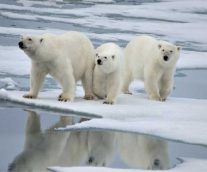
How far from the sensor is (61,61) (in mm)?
7035

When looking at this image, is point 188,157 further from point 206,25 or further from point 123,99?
point 206,25

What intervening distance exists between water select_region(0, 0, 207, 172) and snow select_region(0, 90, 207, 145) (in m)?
0.14

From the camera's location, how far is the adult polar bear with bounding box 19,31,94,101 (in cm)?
692

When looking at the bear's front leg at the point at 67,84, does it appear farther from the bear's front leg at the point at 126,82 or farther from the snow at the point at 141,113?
the bear's front leg at the point at 126,82

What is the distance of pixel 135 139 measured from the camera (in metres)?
5.70

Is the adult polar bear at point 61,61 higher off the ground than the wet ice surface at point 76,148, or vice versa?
the adult polar bear at point 61,61

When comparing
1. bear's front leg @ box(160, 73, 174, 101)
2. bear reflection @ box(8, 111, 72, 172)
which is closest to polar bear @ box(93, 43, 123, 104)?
bear's front leg @ box(160, 73, 174, 101)

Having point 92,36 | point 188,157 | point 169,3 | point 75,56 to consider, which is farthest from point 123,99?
point 169,3

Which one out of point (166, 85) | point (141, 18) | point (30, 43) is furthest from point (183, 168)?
point (141, 18)

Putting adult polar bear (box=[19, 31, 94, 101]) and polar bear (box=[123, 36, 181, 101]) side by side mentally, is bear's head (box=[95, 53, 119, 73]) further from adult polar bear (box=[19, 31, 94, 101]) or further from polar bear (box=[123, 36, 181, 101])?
polar bear (box=[123, 36, 181, 101])

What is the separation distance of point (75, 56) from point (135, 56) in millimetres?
1075

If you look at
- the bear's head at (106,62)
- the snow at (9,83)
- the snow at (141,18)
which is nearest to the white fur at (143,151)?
the bear's head at (106,62)

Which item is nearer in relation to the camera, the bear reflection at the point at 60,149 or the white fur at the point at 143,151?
the bear reflection at the point at 60,149

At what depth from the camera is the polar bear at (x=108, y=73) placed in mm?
7074
